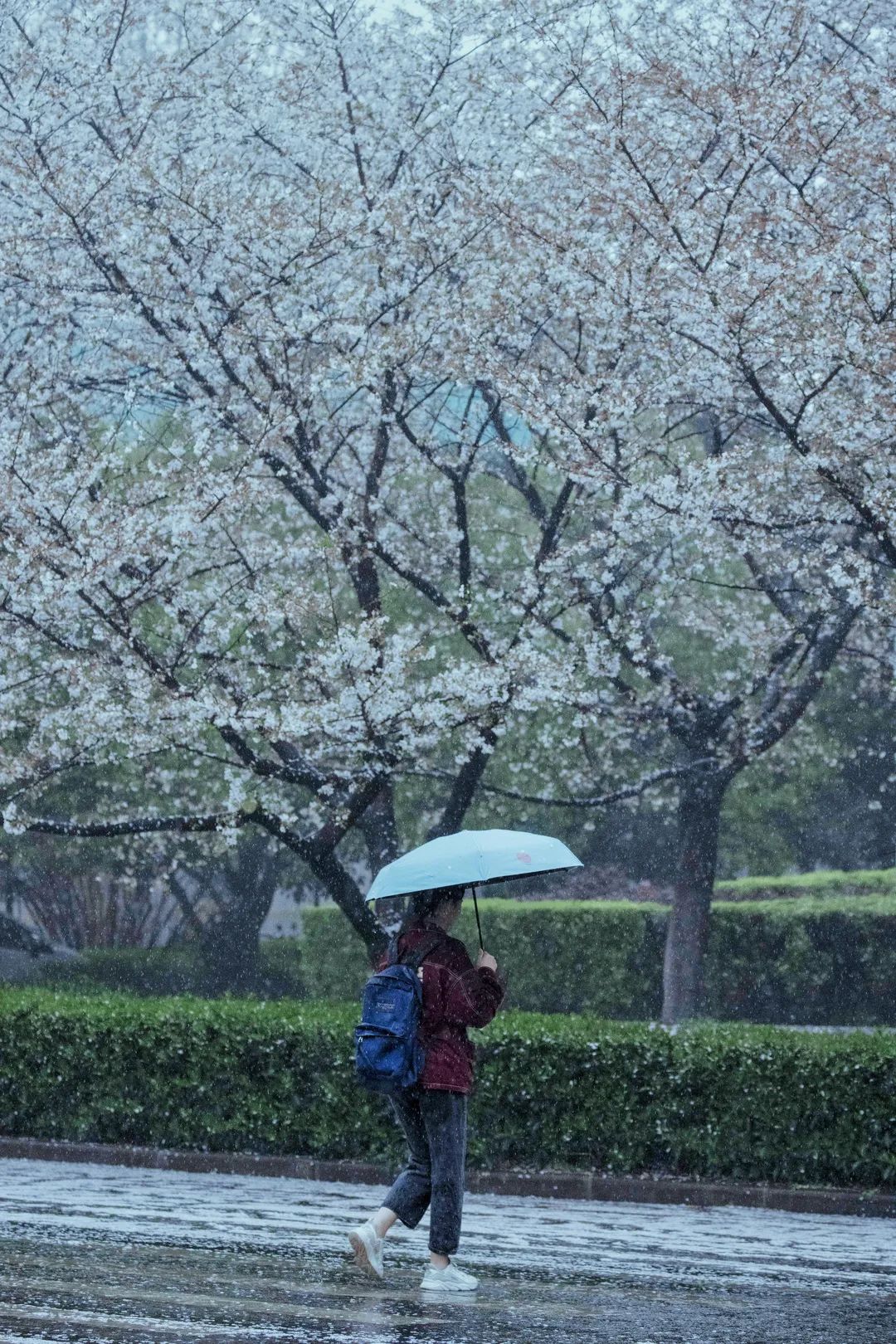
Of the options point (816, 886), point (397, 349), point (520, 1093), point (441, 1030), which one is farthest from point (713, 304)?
point (816, 886)

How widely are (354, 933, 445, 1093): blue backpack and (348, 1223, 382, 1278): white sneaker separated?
588 millimetres

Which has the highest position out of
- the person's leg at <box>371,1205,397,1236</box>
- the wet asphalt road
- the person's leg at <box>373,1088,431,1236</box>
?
the person's leg at <box>373,1088,431,1236</box>

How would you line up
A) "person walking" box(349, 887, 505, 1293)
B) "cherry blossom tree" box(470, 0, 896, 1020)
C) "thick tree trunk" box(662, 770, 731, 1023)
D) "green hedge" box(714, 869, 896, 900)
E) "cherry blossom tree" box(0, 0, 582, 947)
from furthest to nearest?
"green hedge" box(714, 869, 896, 900) → "thick tree trunk" box(662, 770, 731, 1023) → "cherry blossom tree" box(0, 0, 582, 947) → "cherry blossom tree" box(470, 0, 896, 1020) → "person walking" box(349, 887, 505, 1293)

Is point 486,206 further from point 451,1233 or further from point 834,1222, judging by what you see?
point 451,1233

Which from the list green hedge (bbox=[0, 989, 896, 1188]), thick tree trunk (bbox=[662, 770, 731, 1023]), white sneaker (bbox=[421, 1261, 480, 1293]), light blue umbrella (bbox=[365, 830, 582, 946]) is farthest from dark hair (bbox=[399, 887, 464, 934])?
thick tree trunk (bbox=[662, 770, 731, 1023])

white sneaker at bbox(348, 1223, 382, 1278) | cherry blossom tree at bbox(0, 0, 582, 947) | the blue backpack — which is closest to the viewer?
the blue backpack

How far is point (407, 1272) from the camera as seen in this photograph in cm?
704

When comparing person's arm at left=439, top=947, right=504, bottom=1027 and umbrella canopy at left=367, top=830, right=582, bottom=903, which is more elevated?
umbrella canopy at left=367, top=830, right=582, bottom=903

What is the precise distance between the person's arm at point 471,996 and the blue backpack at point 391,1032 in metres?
0.11

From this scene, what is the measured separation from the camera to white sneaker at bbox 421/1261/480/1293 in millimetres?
6387

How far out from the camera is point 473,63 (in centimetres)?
1448

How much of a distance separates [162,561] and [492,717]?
108 inches

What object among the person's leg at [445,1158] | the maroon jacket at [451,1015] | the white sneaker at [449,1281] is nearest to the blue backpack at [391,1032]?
the maroon jacket at [451,1015]

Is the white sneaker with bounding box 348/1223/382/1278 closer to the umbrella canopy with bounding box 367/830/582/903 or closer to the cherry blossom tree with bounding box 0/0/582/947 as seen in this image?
the umbrella canopy with bounding box 367/830/582/903
